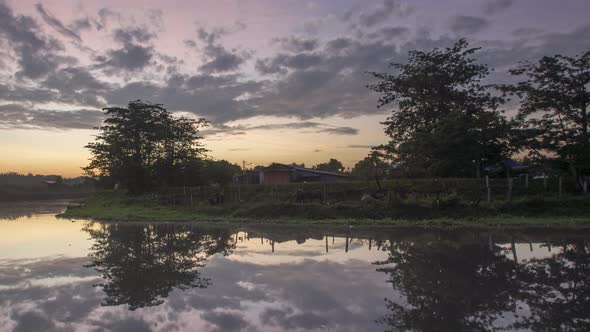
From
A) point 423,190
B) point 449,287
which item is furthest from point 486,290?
point 423,190

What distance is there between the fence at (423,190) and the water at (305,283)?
7954 mm

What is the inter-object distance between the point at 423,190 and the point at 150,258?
63.9ft

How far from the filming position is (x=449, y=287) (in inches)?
365

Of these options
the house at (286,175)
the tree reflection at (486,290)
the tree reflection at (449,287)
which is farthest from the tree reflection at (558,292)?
the house at (286,175)

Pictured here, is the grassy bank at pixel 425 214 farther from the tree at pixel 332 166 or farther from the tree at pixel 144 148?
the tree at pixel 332 166

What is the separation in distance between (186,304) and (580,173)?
28.2 metres

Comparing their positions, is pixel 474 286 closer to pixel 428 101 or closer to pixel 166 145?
pixel 428 101

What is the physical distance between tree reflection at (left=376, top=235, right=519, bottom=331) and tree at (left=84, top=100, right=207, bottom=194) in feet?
117

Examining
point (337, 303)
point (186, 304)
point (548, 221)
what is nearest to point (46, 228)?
point (186, 304)

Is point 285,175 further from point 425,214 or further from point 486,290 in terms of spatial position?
point 486,290

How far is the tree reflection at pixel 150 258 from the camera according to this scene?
31.9 ft

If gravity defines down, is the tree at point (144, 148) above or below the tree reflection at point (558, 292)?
above

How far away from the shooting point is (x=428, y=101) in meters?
33.3

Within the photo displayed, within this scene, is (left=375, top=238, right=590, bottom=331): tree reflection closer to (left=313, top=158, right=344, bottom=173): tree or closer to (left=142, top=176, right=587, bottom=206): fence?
(left=142, top=176, right=587, bottom=206): fence
